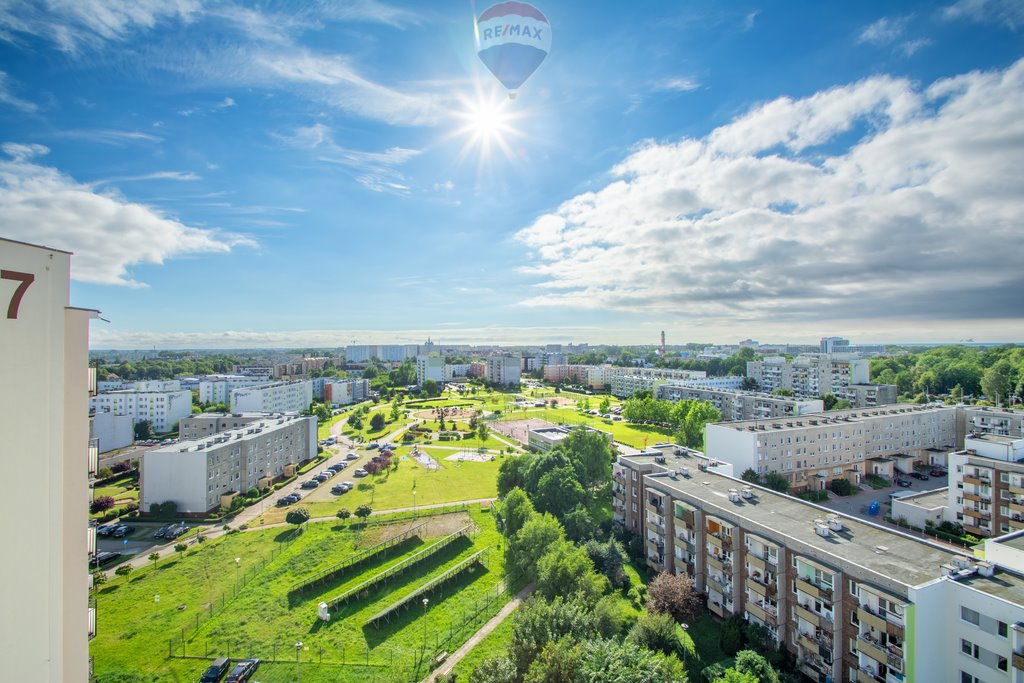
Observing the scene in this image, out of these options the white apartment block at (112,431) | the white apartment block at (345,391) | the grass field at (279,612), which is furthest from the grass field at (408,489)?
the white apartment block at (345,391)

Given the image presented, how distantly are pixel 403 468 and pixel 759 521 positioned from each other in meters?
28.6

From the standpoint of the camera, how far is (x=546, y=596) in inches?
721

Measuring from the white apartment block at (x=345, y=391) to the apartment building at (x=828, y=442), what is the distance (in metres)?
59.6

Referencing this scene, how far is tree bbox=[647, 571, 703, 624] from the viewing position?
1728 cm

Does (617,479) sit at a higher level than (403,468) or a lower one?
higher

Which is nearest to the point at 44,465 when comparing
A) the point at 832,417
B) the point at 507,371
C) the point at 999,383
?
the point at 832,417

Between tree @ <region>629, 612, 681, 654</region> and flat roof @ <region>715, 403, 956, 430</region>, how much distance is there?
20.4 m

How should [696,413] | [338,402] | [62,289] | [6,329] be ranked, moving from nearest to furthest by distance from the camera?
1. [6,329]
2. [62,289]
3. [696,413]
4. [338,402]

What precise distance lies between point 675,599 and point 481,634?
7.21 m

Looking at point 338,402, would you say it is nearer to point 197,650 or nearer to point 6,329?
point 197,650

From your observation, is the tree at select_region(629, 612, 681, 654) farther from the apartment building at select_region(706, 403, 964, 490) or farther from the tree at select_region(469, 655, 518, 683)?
the apartment building at select_region(706, 403, 964, 490)

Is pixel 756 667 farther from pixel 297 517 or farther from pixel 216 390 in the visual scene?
pixel 216 390

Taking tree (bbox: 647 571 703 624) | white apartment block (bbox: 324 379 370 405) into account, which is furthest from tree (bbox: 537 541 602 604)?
white apartment block (bbox: 324 379 370 405)

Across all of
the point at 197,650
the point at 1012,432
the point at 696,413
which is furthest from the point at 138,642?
the point at 1012,432
